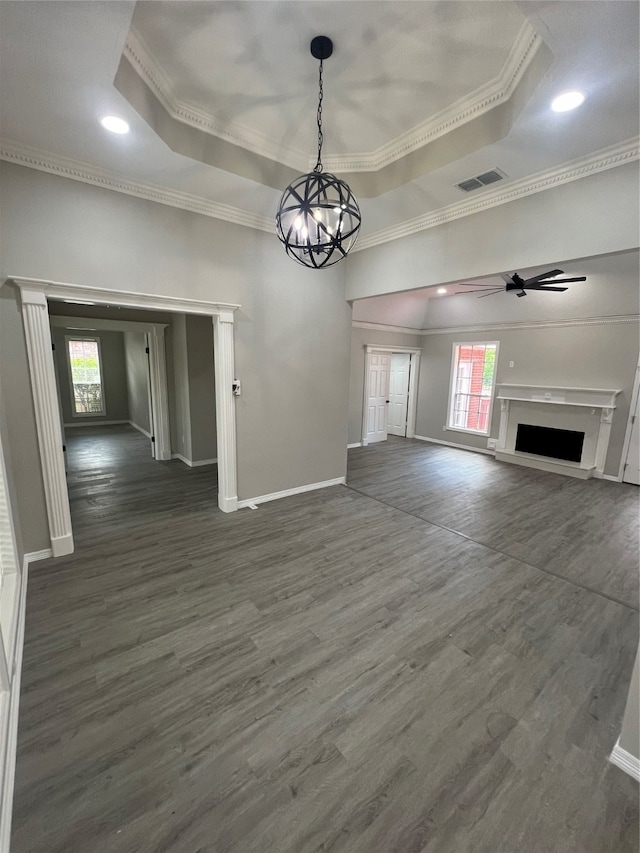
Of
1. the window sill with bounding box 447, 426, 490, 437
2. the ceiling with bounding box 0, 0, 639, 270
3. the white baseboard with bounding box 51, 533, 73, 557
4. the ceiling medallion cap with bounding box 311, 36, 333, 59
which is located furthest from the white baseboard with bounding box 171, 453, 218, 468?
the window sill with bounding box 447, 426, 490, 437

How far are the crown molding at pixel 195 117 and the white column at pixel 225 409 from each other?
1.46 metres

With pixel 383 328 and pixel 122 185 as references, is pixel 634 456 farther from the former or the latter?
pixel 122 185

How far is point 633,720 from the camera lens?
153 cm

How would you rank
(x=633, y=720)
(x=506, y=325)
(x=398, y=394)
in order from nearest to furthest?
(x=633, y=720)
(x=506, y=325)
(x=398, y=394)

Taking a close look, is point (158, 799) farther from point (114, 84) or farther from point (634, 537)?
point (634, 537)

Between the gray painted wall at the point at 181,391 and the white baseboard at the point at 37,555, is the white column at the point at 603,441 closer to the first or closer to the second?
the gray painted wall at the point at 181,391

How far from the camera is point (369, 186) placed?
10.8 feet

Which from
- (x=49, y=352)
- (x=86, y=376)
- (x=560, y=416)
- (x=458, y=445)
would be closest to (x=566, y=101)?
(x=49, y=352)

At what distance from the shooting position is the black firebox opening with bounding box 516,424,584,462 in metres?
6.23

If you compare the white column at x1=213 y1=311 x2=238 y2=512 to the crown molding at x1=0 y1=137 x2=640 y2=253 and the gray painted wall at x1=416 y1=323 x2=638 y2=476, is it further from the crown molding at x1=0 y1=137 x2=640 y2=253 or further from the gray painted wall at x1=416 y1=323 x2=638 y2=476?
the gray painted wall at x1=416 y1=323 x2=638 y2=476

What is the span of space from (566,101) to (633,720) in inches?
126

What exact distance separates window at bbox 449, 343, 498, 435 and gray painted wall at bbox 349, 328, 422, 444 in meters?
1.67

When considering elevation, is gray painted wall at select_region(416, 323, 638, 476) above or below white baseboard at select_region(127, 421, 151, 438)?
above

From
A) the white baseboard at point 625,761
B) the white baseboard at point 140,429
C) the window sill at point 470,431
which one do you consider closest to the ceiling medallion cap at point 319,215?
the white baseboard at point 625,761
